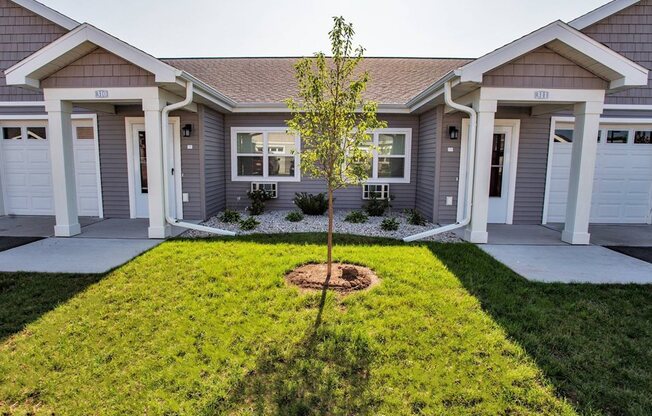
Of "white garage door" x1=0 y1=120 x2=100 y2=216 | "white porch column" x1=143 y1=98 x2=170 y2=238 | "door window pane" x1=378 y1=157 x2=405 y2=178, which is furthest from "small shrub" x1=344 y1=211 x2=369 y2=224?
"white garage door" x1=0 y1=120 x2=100 y2=216

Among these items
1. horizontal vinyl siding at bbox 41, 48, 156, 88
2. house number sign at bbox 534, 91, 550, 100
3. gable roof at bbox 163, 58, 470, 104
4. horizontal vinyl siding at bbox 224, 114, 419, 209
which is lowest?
horizontal vinyl siding at bbox 224, 114, 419, 209

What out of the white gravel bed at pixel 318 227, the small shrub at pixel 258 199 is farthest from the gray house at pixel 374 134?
the white gravel bed at pixel 318 227

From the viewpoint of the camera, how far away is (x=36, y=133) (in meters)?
9.03

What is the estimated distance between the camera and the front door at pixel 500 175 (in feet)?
27.4

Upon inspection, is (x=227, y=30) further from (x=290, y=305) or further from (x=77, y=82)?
(x=290, y=305)

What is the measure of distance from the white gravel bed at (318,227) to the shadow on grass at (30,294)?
2.60m

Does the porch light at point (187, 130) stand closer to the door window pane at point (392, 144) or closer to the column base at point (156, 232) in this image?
the column base at point (156, 232)

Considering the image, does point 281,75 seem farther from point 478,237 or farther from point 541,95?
point 478,237

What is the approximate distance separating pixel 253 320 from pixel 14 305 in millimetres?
2634

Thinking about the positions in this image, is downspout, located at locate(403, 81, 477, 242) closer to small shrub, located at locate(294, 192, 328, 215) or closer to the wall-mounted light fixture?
the wall-mounted light fixture

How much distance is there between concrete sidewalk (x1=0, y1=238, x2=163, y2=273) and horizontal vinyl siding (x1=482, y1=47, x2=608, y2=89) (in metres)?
6.59

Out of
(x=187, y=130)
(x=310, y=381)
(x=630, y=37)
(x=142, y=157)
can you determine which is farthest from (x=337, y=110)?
(x=630, y=37)

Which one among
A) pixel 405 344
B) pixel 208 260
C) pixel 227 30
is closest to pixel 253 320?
pixel 405 344

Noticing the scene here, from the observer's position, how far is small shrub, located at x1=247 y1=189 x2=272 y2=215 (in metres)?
9.22
